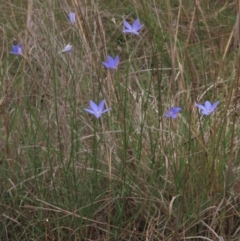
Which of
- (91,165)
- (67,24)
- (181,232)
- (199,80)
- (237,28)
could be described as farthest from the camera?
(67,24)

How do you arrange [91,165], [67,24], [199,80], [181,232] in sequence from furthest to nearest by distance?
[67,24] → [199,80] → [91,165] → [181,232]

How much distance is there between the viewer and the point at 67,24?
301cm

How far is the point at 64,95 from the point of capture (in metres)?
2.38

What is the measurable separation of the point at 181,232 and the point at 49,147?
0.41 metres

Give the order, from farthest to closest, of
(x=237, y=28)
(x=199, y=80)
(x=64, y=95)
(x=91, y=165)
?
(x=199, y=80), (x=64, y=95), (x=91, y=165), (x=237, y=28)

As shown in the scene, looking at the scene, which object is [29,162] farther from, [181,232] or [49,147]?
[181,232]

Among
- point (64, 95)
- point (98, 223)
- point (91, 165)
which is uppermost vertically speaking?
point (64, 95)

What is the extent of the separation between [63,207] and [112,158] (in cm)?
21

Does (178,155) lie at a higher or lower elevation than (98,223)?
higher

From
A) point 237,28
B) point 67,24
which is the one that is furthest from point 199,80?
point 237,28

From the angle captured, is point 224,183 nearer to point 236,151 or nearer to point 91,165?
point 236,151

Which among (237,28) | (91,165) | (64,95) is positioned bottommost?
(91,165)

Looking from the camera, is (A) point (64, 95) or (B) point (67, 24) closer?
(A) point (64, 95)

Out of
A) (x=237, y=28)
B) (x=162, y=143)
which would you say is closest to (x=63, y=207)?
(x=162, y=143)
